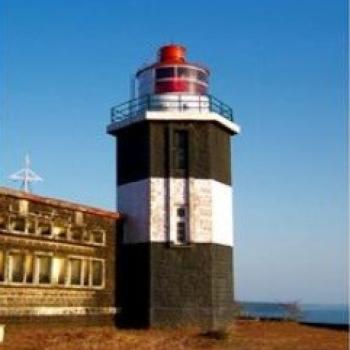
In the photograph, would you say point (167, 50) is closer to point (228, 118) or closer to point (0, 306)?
point (228, 118)

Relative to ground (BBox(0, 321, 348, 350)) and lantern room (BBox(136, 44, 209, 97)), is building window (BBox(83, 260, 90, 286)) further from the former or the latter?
lantern room (BBox(136, 44, 209, 97))

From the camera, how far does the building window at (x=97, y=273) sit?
2759 centimetres

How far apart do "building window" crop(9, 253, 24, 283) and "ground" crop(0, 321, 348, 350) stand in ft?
5.57

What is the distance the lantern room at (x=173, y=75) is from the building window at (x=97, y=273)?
8.15 metres

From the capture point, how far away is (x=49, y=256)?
998 inches

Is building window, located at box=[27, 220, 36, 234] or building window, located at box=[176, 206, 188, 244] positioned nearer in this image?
building window, located at box=[27, 220, 36, 234]

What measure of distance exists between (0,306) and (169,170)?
954cm

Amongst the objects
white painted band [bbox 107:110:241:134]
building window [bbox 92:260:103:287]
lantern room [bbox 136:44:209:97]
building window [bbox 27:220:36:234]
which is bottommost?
building window [bbox 92:260:103:287]

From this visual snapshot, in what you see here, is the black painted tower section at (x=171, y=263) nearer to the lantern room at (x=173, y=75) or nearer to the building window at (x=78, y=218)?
the lantern room at (x=173, y=75)

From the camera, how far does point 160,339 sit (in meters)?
23.9

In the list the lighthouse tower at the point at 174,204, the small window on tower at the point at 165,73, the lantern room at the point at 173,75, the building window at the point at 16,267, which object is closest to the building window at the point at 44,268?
the building window at the point at 16,267

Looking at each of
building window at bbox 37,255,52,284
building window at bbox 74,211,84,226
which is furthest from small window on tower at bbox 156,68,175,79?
building window at bbox 37,255,52,284

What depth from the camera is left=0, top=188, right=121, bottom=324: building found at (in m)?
23.7

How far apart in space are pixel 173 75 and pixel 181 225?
6.84 meters
